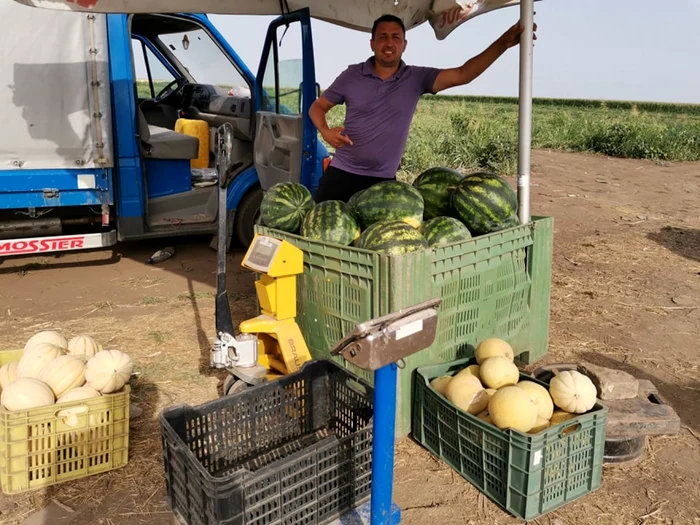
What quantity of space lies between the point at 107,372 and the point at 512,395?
1.87 meters

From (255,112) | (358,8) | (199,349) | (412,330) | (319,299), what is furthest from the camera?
(255,112)

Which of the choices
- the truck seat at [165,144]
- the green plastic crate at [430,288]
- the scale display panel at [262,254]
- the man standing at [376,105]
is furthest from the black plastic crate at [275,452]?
the truck seat at [165,144]

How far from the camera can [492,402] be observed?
2.71 m

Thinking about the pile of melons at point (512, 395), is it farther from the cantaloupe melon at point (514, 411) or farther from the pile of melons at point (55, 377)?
the pile of melons at point (55, 377)

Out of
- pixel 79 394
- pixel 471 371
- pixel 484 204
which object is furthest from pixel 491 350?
pixel 79 394

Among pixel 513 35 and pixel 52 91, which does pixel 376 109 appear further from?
pixel 52 91

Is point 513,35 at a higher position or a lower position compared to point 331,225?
higher

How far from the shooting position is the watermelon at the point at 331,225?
3285 mm

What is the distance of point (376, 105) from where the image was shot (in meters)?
4.07

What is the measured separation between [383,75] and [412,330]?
2615mm

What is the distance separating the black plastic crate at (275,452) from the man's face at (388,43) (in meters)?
2.11

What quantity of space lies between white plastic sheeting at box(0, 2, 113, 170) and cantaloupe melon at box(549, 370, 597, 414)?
4465mm

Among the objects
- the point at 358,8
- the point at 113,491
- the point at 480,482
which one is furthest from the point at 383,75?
the point at 113,491

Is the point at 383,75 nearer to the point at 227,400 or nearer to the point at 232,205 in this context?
the point at 227,400
